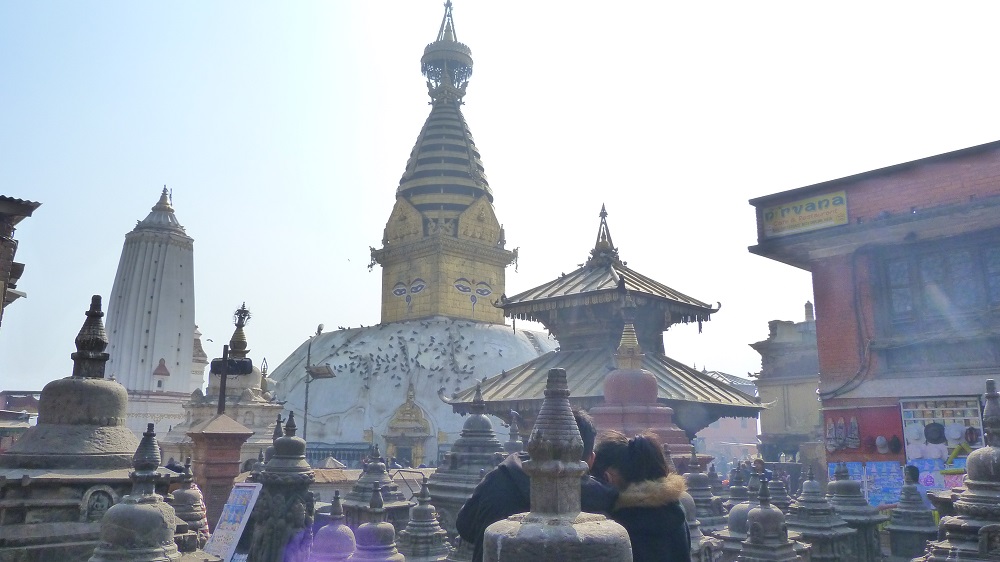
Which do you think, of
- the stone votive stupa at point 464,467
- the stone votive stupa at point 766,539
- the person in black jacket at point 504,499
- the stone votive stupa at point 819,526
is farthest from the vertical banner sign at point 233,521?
the stone votive stupa at point 819,526

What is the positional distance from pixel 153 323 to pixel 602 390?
35.3 meters

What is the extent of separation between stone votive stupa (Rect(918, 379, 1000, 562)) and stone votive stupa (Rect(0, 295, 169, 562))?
7.44 m

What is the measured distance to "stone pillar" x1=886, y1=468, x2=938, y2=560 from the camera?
11117mm

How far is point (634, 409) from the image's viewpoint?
13609mm

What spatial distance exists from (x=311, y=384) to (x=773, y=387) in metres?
26.5

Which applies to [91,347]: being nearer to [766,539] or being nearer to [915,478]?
[766,539]

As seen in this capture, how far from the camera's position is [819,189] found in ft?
51.5

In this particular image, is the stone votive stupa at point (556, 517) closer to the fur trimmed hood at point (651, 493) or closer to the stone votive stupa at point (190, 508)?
the fur trimmed hood at point (651, 493)

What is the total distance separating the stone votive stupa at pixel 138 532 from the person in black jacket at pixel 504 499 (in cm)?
292

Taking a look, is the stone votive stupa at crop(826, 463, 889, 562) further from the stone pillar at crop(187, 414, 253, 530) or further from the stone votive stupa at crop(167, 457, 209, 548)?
the stone pillar at crop(187, 414, 253, 530)

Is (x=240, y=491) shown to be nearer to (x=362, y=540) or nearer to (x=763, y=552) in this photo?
(x=362, y=540)

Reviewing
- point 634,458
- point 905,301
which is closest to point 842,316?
point 905,301

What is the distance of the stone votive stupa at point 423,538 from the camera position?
10461mm

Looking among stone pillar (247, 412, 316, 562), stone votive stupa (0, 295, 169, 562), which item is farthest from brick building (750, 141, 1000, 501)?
stone votive stupa (0, 295, 169, 562)
